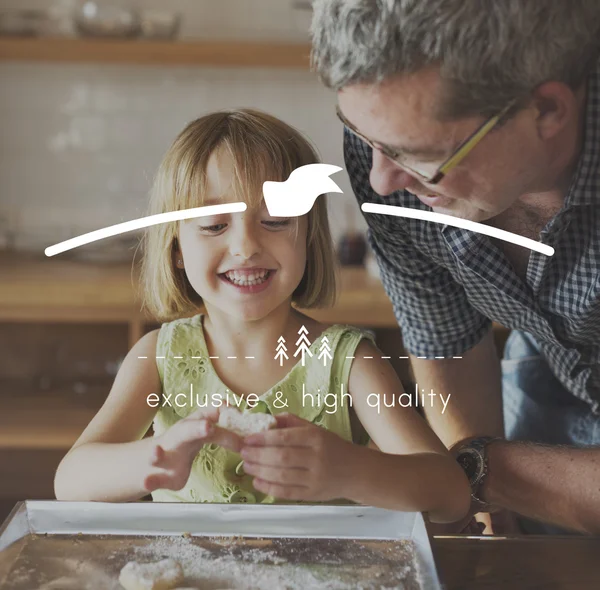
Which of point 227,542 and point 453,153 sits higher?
point 453,153

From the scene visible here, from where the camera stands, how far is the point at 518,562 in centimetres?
66

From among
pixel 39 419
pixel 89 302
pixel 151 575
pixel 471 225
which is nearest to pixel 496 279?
pixel 471 225

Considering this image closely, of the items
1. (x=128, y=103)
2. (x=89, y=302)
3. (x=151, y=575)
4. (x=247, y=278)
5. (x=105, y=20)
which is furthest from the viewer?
(x=128, y=103)

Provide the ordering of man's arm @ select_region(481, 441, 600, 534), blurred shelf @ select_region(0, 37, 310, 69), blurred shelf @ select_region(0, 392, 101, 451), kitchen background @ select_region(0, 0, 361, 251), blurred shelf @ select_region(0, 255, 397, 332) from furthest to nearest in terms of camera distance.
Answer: kitchen background @ select_region(0, 0, 361, 251) < blurred shelf @ select_region(0, 37, 310, 69) < blurred shelf @ select_region(0, 255, 397, 332) < blurred shelf @ select_region(0, 392, 101, 451) < man's arm @ select_region(481, 441, 600, 534)

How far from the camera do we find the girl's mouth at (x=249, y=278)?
0.70 m

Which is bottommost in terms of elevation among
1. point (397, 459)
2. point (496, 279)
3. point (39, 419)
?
point (39, 419)

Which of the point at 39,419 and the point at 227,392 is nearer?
the point at 227,392

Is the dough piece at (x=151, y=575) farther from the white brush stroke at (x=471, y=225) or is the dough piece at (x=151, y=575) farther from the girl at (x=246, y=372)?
the white brush stroke at (x=471, y=225)

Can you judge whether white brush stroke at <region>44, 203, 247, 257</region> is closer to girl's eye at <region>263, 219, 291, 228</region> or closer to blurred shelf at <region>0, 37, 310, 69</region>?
girl's eye at <region>263, 219, 291, 228</region>

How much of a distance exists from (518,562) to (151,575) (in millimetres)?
290

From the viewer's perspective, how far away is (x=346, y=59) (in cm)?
64

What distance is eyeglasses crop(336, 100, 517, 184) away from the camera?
2.22ft

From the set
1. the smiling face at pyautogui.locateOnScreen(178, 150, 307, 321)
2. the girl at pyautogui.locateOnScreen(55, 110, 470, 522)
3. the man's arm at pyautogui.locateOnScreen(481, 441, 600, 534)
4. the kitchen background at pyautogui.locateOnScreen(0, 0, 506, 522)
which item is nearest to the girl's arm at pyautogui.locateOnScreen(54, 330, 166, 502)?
the girl at pyautogui.locateOnScreen(55, 110, 470, 522)

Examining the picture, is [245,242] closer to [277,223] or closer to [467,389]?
[277,223]
